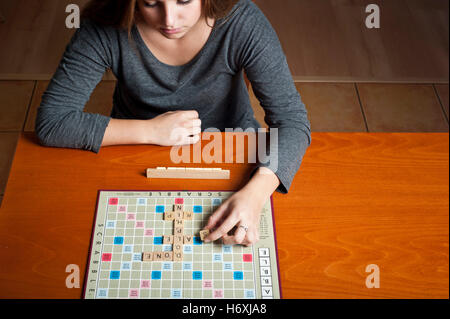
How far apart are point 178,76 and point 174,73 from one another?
1 cm

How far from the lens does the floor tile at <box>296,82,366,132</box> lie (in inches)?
75.9

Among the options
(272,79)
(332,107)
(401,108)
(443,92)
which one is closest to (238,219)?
(272,79)

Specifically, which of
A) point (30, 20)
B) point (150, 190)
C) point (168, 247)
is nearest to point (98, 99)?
point (30, 20)

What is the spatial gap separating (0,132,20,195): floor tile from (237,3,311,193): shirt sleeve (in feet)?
4.31

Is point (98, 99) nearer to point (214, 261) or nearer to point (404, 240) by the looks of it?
point (214, 261)

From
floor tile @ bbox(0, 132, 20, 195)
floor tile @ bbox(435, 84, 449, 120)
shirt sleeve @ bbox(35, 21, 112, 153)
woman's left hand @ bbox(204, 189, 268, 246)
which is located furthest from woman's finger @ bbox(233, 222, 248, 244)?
floor tile @ bbox(435, 84, 449, 120)

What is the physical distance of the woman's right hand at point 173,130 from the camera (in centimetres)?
85

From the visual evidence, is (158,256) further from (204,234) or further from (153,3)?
(153,3)

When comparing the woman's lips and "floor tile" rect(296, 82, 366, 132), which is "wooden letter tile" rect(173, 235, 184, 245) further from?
"floor tile" rect(296, 82, 366, 132)

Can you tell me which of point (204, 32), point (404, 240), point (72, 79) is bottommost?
point (404, 240)

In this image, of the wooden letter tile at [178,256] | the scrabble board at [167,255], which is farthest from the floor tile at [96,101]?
the wooden letter tile at [178,256]

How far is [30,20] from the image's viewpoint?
205 centimetres

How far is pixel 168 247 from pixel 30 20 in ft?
6.37

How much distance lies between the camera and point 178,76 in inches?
37.6
